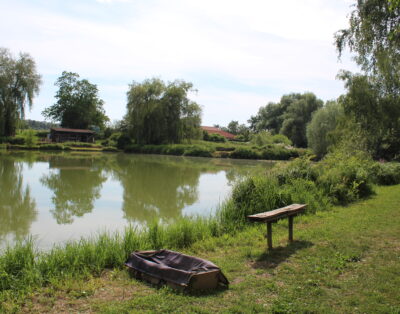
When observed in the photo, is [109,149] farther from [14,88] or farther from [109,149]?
[14,88]

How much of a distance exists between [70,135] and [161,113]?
20.1 metres

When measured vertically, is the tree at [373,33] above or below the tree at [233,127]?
below

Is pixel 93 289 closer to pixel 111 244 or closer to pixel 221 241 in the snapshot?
pixel 111 244

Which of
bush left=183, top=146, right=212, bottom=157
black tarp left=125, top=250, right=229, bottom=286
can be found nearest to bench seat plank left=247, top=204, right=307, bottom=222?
black tarp left=125, top=250, right=229, bottom=286

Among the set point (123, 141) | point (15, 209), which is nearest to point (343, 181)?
point (15, 209)

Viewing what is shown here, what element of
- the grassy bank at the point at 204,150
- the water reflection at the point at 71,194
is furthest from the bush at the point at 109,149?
the water reflection at the point at 71,194

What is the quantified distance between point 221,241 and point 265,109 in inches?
A: 2832

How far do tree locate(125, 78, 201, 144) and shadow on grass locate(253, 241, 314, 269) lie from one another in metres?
42.0

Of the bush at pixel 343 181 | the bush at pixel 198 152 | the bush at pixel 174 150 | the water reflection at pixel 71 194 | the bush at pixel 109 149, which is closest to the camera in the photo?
the water reflection at pixel 71 194

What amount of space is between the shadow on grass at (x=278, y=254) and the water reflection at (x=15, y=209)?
4918 millimetres

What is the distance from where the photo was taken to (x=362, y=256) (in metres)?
5.26

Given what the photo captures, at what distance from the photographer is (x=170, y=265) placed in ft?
14.6

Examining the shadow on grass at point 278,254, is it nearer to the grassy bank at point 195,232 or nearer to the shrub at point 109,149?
the grassy bank at point 195,232

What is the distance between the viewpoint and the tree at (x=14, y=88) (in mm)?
44625
